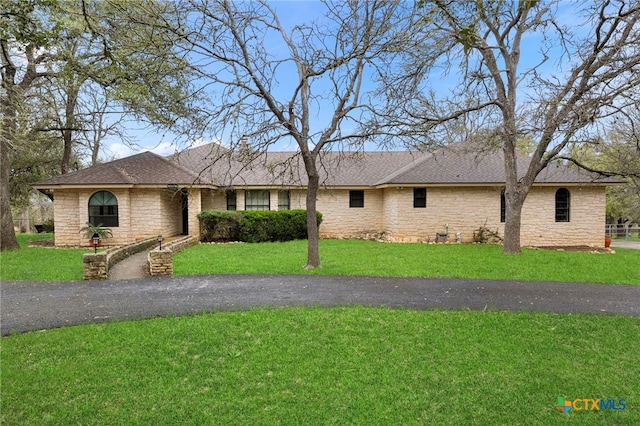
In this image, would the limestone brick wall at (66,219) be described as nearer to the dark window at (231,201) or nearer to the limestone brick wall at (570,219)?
the dark window at (231,201)

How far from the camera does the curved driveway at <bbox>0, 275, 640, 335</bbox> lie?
6.13 meters

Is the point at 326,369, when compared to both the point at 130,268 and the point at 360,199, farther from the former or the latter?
the point at 360,199

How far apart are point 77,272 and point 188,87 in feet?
19.0

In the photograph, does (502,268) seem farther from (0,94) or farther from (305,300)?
(0,94)

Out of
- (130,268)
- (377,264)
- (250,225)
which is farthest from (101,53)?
(250,225)

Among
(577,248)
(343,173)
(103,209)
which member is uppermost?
(343,173)

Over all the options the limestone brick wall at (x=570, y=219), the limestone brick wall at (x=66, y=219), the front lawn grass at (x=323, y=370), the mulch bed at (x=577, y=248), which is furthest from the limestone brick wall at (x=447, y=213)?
the limestone brick wall at (x=66, y=219)

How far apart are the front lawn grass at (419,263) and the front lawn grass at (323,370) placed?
3798 mm

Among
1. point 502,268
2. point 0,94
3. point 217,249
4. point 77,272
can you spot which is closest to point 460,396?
point 502,268

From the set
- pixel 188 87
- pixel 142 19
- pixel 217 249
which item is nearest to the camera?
pixel 142 19

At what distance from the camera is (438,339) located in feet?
15.8

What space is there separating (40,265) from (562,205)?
2165 cm

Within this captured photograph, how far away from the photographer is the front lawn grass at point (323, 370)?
3250mm
